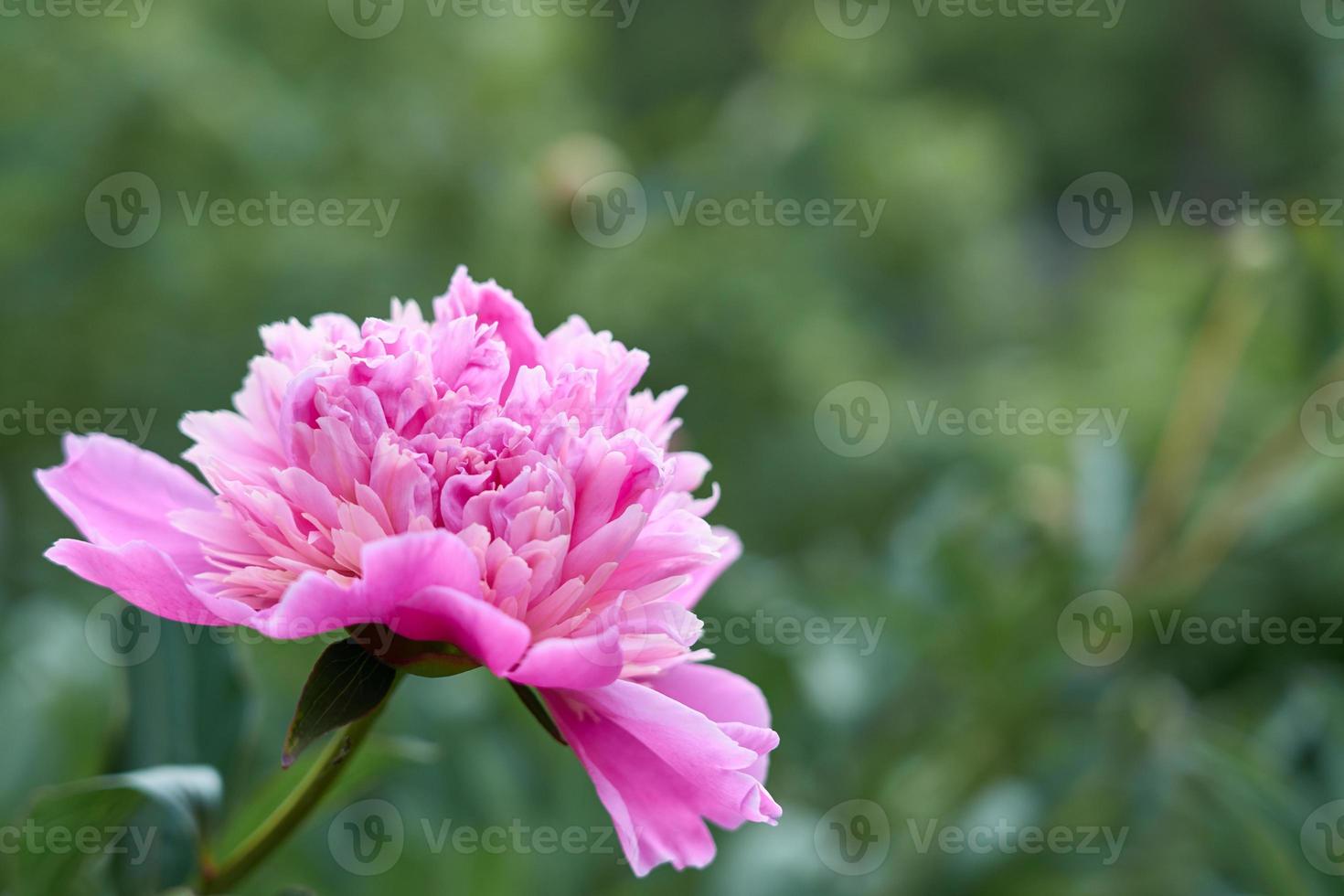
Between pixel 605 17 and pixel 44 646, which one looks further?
pixel 605 17

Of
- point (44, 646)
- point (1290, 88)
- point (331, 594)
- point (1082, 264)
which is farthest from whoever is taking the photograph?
point (1082, 264)

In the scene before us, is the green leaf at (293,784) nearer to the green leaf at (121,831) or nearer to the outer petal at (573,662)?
the green leaf at (121,831)

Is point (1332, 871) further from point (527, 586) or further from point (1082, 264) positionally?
point (1082, 264)

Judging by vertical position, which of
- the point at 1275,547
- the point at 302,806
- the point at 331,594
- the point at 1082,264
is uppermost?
the point at 331,594

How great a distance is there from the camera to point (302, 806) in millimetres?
421

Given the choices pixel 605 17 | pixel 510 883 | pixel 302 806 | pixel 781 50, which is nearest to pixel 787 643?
pixel 510 883

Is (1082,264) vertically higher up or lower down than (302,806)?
lower down

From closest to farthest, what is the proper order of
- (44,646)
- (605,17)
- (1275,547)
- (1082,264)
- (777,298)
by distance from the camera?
(44,646)
(1275,547)
(777,298)
(605,17)
(1082,264)

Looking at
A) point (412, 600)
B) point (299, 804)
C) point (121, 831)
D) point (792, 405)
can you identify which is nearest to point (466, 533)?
point (412, 600)

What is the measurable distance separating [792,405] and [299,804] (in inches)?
66.6

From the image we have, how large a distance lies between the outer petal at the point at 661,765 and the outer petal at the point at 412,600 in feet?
0.15

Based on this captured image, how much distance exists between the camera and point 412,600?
1.12 ft

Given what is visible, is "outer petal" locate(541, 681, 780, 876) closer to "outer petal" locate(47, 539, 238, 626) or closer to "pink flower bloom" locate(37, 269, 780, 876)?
"pink flower bloom" locate(37, 269, 780, 876)

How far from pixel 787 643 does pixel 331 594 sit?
580 mm
